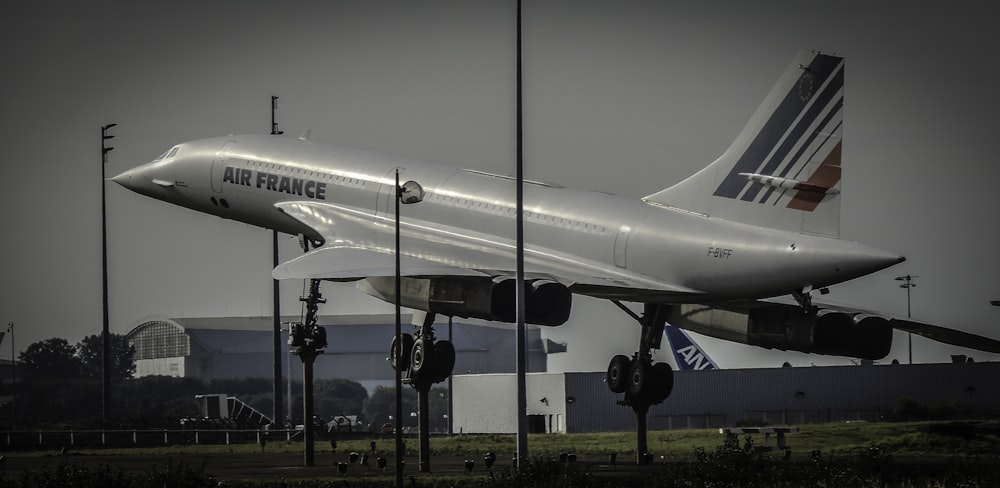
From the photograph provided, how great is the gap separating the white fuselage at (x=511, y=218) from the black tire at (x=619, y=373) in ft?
18.1

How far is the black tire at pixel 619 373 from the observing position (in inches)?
2009

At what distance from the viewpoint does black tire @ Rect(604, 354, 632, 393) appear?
5103cm

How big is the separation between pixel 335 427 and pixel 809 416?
24.8m

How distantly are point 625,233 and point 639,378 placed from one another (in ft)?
24.6

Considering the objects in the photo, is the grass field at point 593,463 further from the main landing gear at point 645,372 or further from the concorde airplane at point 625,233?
the concorde airplane at point 625,233

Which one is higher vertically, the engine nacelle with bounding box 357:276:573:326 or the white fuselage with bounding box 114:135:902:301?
the white fuselage with bounding box 114:135:902:301

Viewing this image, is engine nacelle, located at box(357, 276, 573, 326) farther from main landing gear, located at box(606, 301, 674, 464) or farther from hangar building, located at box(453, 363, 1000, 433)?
hangar building, located at box(453, 363, 1000, 433)

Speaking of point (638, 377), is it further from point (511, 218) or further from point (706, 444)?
point (706, 444)

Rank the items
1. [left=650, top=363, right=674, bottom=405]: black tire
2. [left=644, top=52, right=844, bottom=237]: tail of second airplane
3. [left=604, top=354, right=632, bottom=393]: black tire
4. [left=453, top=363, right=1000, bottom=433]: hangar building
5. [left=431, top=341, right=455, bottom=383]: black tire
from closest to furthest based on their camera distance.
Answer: [left=644, top=52, right=844, bottom=237]: tail of second airplane → [left=431, top=341, right=455, bottom=383]: black tire → [left=650, top=363, right=674, bottom=405]: black tire → [left=604, top=354, right=632, bottom=393]: black tire → [left=453, top=363, right=1000, bottom=433]: hangar building

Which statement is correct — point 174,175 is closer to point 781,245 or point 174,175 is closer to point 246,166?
point 246,166

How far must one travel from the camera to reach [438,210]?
50000 millimetres

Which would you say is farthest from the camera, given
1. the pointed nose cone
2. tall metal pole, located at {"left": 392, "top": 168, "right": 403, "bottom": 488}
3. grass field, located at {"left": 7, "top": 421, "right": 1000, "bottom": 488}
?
the pointed nose cone

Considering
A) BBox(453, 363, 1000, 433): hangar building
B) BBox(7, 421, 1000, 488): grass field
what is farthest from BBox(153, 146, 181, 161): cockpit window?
BBox(453, 363, 1000, 433): hangar building

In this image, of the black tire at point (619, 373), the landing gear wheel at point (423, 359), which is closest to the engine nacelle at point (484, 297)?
the landing gear wheel at point (423, 359)
